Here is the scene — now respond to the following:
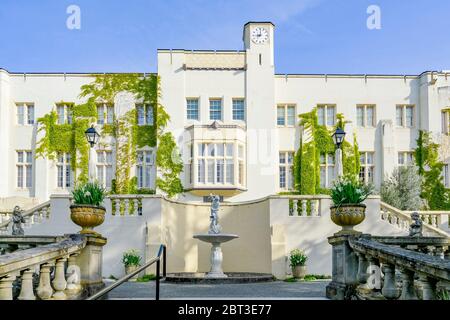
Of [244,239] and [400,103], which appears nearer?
[244,239]

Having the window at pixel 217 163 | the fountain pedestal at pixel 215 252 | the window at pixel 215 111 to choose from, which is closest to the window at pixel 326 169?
the window at pixel 217 163

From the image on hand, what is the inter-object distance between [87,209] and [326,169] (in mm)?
21877

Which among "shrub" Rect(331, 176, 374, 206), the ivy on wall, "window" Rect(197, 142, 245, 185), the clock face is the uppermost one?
the clock face

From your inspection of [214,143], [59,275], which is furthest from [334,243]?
[214,143]

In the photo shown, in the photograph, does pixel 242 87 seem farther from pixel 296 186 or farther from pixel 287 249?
pixel 287 249

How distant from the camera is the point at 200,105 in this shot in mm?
29203

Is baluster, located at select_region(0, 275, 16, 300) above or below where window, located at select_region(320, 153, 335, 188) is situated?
below

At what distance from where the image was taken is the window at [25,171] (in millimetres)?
29797

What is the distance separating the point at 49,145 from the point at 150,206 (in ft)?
42.4

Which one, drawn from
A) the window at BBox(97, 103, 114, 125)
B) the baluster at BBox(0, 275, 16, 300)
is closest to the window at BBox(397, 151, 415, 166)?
the window at BBox(97, 103, 114, 125)

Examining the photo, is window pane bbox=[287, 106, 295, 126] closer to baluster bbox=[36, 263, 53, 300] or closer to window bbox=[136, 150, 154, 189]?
window bbox=[136, 150, 154, 189]

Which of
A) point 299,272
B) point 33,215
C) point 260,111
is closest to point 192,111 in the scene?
point 260,111

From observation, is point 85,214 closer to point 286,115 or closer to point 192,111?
point 192,111

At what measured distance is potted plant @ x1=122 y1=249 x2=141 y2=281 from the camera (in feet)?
59.0
